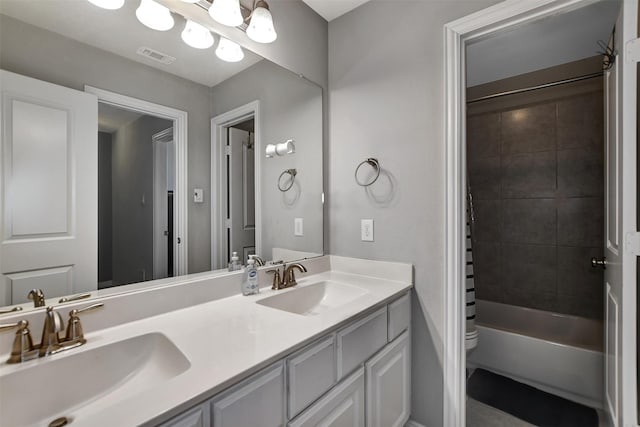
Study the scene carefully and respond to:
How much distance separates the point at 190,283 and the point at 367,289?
0.80 metres

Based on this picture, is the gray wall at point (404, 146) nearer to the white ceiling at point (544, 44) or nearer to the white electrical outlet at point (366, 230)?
the white electrical outlet at point (366, 230)

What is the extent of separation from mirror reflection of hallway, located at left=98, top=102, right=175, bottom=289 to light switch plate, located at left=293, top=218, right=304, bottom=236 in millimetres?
691

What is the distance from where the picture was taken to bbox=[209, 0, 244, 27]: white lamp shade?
1189mm

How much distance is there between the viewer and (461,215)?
139cm

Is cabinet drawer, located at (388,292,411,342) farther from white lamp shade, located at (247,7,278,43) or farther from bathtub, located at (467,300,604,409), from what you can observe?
white lamp shade, located at (247,7,278,43)

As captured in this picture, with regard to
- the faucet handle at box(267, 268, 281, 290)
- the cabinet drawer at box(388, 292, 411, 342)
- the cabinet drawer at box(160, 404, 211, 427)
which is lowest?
the cabinet drawer at box(388, 292, 411, 342)

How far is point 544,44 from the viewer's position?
2016mm

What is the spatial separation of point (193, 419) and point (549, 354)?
2.19 m

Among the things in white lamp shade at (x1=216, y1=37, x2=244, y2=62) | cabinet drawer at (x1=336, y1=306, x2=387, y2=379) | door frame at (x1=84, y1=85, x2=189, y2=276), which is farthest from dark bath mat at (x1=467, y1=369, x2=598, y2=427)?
white lamp shade at (x1=216, y1=37, x2=244, y2=62)

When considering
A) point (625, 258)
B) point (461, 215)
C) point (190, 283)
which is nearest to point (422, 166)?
point (461, 215)

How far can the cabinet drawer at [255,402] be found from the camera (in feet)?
2.16

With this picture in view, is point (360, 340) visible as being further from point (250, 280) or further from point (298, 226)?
point (298, 226)

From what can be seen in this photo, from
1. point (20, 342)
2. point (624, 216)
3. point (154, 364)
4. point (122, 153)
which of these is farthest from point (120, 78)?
point (624, 216)

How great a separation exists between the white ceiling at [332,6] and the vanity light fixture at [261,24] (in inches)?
19.6
